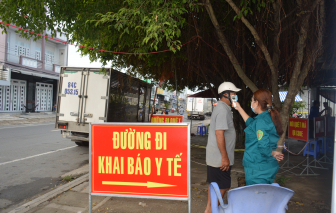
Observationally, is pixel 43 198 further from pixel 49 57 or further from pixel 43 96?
pixel 49 57

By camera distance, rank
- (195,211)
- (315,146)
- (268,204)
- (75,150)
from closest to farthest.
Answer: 1. (268,204)
2. (195,211)
3. (315,146)
4. (75,150)

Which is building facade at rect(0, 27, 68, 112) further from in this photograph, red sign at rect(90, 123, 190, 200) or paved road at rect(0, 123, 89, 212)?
red sign at rect(90, 123, 190, 200)

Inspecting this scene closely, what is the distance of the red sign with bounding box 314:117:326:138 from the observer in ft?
20.9

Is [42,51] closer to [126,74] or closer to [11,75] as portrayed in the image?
[11,75]

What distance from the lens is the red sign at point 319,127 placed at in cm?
638

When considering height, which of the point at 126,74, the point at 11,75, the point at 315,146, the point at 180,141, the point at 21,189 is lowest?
Answer: the point at 21,189

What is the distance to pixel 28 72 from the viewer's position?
2372 cm

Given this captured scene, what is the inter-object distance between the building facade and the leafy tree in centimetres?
1896

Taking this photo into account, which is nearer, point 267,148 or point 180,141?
point 267,148

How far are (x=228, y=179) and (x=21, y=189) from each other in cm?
429

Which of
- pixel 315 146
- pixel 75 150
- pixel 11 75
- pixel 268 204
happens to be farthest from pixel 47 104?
pixel 268 204

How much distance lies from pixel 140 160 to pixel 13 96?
2611cm

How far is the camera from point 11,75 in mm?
23500

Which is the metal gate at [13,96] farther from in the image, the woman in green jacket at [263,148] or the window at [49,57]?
the woman in green jacket at [263,148]
